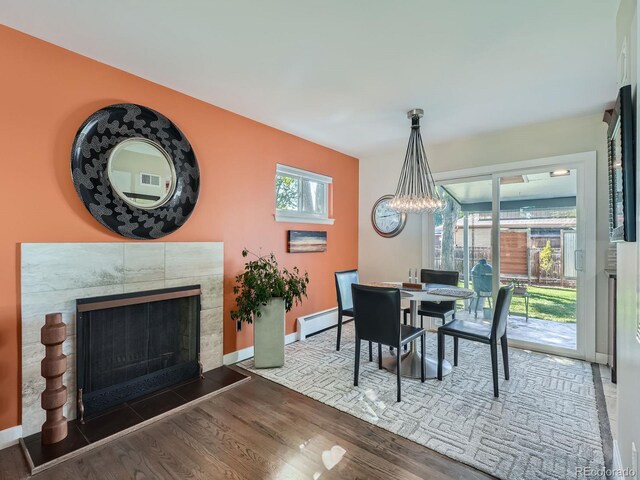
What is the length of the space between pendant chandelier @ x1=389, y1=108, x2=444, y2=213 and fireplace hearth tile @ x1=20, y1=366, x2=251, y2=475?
89.2 inches

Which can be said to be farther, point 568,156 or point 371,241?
point 371,241

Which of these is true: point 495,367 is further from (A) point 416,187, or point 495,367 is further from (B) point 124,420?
(B) point 124,420

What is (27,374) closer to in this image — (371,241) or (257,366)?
(257,366)

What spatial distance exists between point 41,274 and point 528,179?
4736mm

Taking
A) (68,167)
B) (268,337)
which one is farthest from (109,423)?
(68,167)

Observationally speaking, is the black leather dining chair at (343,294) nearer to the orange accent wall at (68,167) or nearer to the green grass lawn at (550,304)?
the orange accent wall at (68,167)

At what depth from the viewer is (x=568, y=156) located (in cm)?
339

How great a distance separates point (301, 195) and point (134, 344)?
8.30 ft

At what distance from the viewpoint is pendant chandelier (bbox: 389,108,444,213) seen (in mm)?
3123

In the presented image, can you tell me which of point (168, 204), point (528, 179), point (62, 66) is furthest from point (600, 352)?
point (62, 66)

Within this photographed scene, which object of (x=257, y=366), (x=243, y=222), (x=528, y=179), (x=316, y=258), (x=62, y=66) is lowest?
(x=257, y=366)

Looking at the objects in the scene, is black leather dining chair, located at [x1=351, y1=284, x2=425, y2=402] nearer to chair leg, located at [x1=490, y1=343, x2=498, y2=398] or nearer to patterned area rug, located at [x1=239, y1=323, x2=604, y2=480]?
patterned area rug, located at [x1=239, y1=323, x2=604, y2=480]

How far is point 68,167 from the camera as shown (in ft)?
7.25

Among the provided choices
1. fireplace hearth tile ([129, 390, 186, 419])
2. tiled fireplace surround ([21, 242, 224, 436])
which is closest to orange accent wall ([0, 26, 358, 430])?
tiled fireplace surround ([21, 242, 224, 436])
